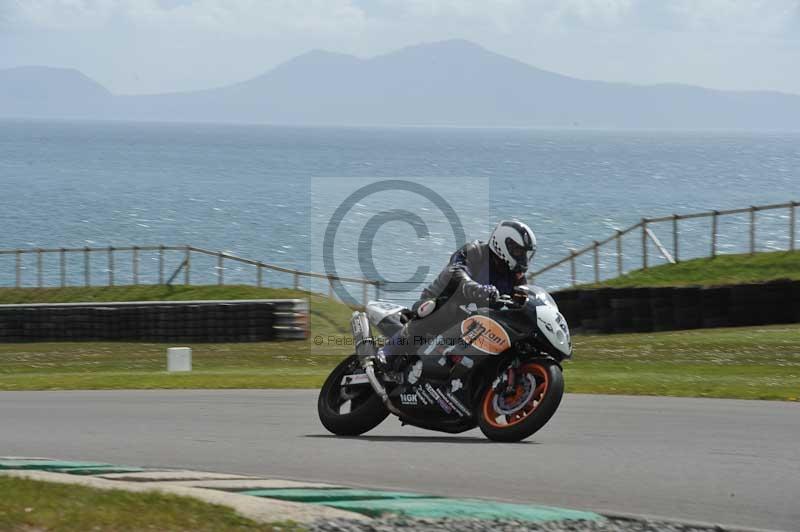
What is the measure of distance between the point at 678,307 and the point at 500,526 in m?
18.5

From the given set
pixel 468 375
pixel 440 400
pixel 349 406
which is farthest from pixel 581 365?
pixel 468 375

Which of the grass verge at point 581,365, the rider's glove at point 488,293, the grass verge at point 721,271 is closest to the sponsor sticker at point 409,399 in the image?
the rider's glove at point 488,293

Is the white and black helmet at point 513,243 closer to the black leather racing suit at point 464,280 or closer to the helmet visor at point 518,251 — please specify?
the helmet visor at point 518,251

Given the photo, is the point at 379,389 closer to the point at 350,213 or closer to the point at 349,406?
the point at 349,406

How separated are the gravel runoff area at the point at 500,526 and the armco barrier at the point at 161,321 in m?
20.7

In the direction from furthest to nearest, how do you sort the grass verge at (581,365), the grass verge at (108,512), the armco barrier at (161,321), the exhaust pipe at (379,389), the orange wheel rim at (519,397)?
the armco barrier at (161,321) → the grass verge at (581,365) → the exhaust pipe at (379,389) → the orange wheel rim at (519,397) → the grass verge at (108,512)

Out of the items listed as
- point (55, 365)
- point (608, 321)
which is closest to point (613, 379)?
point (608, 321)

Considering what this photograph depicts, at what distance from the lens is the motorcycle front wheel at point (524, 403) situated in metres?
9.07

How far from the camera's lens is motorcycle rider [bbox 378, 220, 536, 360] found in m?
9.46

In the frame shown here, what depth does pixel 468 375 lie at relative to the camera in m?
9.62

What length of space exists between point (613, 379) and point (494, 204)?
92.1 m

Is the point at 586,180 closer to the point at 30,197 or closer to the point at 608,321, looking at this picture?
the point at 30,197

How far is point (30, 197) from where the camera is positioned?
398 ft

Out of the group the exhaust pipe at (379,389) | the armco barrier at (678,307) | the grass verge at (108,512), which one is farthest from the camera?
the armco barrier at (678,307)
